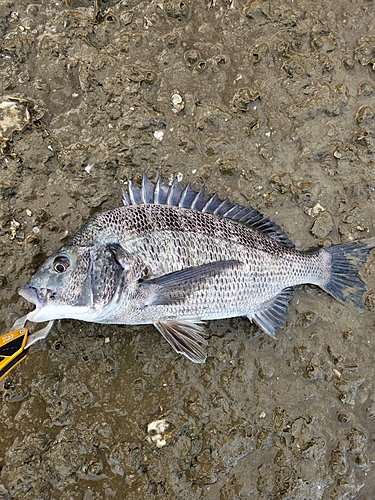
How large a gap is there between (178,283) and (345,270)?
1334 millimetres

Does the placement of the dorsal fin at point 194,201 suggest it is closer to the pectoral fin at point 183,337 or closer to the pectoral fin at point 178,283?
the pectoral fin at point 178,283

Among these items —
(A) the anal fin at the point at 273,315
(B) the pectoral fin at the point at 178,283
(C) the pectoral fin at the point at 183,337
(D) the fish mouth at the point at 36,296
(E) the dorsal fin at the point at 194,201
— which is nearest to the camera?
(D) the fish mouth at the point at 36,296

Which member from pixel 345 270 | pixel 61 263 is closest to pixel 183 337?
pixel 61 263

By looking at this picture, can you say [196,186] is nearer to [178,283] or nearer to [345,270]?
[178,283]

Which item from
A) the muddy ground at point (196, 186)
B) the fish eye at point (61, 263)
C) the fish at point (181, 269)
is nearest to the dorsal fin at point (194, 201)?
the fish at point (181, 269)

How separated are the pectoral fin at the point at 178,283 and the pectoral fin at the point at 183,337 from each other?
0.57 feet

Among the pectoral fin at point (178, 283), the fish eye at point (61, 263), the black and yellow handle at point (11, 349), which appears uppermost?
the fish eye at point (61, 263)

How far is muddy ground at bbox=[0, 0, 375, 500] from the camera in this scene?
2.62 metres

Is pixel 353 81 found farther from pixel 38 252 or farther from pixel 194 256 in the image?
pixel 38 252

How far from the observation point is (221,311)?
2.51 m

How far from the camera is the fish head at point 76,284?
85.7 inches

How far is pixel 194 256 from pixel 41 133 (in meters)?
1.50

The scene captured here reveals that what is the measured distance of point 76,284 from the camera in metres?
2.21

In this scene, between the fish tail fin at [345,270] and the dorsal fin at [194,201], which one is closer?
the dorsal fin at [194,201]
